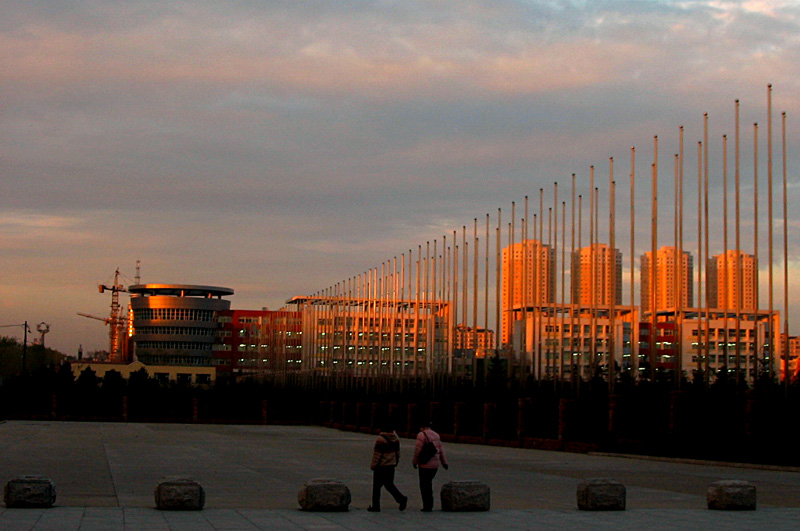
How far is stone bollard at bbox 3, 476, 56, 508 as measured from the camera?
52.0 feet

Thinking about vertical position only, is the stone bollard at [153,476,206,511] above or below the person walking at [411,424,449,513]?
below

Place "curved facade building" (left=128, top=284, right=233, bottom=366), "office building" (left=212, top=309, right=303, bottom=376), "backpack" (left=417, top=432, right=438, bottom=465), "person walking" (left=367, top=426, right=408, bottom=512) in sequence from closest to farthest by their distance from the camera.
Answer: "person walking" (left=367, top=426, right=408, bottom=512) → "backpack" (left=417, top=432, right=438, bottom=465) → "office building" (left=212, top=309, right=303, bottom=376) → "curved facade building" (left=128, top=284, right=233, bottom=366)

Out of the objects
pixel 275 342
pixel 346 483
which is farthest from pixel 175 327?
pixel 346 483

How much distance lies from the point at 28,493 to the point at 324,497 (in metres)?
4.39

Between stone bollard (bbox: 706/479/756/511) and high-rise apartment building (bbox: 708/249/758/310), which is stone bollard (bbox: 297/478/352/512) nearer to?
stone bollard (bbox: 706/479/756/511)

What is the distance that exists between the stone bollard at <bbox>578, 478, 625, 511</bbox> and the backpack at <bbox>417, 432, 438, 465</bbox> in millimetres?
2568

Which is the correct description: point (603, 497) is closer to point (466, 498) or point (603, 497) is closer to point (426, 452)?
point (466, 498)

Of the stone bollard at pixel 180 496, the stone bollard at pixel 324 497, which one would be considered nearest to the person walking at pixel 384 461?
the stone bollard at pixel 324 497

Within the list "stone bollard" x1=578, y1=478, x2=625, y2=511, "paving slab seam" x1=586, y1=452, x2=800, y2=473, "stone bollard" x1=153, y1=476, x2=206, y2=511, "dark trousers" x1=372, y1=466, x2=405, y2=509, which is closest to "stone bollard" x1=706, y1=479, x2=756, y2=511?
"stone bollard" x1=578, y1=478, x2=625, y2=511

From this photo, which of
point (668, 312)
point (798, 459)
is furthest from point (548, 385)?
point (668, 312)

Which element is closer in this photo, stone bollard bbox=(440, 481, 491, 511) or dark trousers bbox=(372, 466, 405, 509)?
dark trousers bbox=(372, 466, 405, 509)

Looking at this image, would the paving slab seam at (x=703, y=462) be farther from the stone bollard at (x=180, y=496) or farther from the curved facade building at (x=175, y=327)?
the curved facade building at (x=175, y=327)

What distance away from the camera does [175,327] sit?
582 feet

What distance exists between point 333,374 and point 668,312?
119 ft
